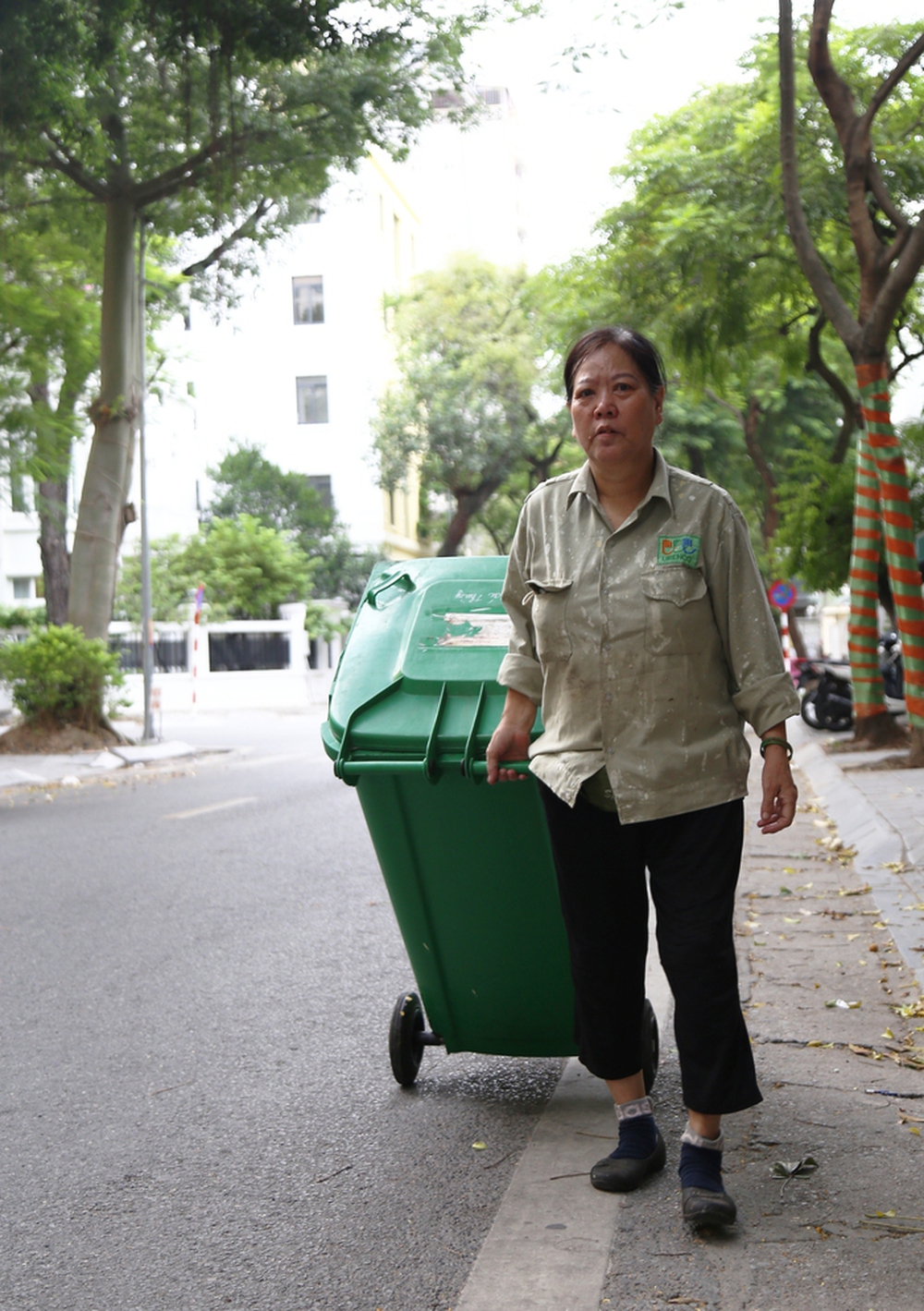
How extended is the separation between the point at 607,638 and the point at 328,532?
38.9 m

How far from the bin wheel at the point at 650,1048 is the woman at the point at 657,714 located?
0.57 metres

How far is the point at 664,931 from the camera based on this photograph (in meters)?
3.10

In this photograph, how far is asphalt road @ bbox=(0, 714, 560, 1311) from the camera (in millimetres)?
2877

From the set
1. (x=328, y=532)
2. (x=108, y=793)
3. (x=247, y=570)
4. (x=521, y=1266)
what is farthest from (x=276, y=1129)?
(x=328, y=532)

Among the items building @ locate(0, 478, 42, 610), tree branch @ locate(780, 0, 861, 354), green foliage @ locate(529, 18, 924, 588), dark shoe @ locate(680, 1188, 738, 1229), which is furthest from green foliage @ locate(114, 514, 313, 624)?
dark shoe @ locate(680, 1188, 738, 1229)

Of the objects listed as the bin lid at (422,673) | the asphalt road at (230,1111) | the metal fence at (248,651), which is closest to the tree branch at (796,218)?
the asphalt road at (230,1111)

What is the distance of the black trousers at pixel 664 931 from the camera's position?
3.01 metres

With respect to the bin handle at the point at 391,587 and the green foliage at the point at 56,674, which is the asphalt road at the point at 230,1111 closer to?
the bin handle at the point at 391,587

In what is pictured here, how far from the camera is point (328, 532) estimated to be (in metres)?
41.5

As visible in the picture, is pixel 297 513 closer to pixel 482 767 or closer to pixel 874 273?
pixel 874 273

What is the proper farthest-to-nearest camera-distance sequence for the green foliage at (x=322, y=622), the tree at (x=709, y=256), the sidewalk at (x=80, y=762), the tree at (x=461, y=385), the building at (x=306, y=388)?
1. the building at (x=306, y=388)
2. the tree at (x=461, y=385)
3. the green foliage at (x=322, y=622)
4. the sidewalk at (x=80, y=762)
5. the tree at (x=709, y=256)

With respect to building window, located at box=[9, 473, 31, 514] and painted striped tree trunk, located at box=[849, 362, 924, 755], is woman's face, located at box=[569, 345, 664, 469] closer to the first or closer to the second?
painted striped tree trunk, located at box=[849, 362, 924, 755]

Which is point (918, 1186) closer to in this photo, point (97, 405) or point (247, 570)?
point (97, 405)

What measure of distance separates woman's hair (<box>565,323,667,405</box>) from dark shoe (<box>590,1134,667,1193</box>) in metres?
1.73
